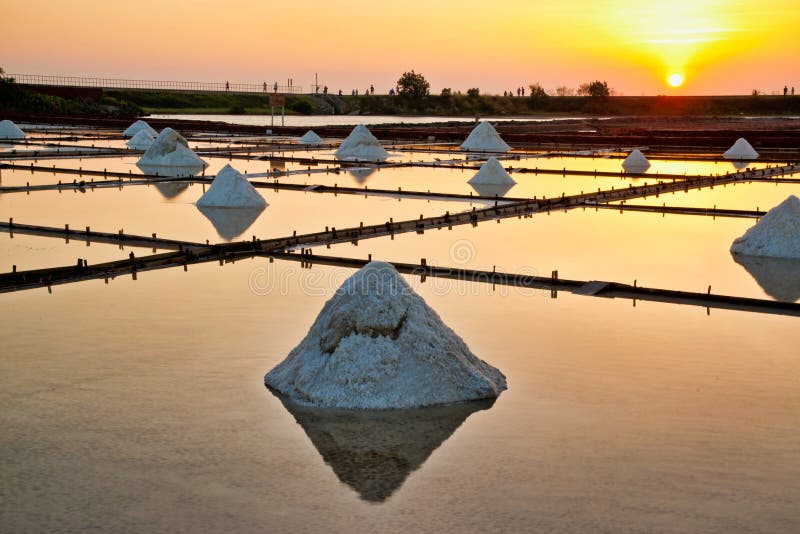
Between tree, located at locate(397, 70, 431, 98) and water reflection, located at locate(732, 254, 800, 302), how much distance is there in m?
62.9

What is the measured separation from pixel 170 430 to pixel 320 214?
836 centimetres

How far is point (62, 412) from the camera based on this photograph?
4.86m

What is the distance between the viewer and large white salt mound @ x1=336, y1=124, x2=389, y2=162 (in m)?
23.2

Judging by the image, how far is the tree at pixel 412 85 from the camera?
71562 mm

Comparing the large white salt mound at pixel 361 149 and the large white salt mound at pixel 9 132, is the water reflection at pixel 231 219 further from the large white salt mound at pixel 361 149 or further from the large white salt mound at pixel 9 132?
the large white salt mound at pixel 9 132

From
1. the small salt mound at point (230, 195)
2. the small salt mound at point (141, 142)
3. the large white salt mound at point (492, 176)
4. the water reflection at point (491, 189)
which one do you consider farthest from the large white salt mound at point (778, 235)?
the small salt mound at point (141, 142)

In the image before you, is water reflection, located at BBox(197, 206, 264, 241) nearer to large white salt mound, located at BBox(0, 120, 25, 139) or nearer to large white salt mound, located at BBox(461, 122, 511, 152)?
large white salt mound, located at BBox(461, 122, 511, 152)

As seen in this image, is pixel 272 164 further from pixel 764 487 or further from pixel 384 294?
pixel 764 487

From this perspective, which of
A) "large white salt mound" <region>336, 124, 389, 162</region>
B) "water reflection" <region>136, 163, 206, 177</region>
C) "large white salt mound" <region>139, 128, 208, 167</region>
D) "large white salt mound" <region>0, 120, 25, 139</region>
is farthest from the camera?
"large white salt mound" <region>0, 120, 25, 139</region>

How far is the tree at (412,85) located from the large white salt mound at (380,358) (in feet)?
221

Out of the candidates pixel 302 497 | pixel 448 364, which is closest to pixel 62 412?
pixel 302 497

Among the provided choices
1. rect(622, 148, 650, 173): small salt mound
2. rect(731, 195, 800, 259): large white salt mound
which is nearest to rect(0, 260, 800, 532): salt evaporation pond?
rect(731, 195, 800, 259): large white salt mound

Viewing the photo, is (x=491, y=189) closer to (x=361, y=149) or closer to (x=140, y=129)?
(x=361, y=149)

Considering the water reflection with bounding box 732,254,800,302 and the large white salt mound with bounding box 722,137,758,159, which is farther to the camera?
the large white salt mound with bounding box 722,137,758,159
